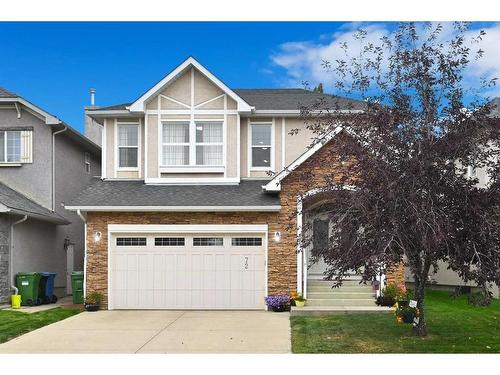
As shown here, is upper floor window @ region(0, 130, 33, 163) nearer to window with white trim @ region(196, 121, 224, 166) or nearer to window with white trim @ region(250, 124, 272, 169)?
window with white trim @ region(196, 121, 224, 166)

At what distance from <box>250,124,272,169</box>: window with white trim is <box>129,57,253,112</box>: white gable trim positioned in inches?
39.2

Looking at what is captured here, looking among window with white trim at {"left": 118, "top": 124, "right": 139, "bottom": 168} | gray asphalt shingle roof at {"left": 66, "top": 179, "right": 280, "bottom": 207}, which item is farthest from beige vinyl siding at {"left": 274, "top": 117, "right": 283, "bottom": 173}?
window with white trim at {"left": 118, "top": 124, "right": 139, "bottom": 168}

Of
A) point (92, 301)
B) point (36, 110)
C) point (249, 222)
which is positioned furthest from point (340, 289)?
point (36, 110)

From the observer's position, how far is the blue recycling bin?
17.5 metres

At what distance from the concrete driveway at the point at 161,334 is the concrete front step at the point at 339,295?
137cm

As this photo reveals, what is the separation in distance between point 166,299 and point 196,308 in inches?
34.8

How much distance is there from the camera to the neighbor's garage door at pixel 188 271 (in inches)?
634

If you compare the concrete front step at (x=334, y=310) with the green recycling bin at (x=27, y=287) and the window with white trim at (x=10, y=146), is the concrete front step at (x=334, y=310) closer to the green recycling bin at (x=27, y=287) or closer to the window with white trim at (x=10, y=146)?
the green recycling bin at (x=27, y=287)

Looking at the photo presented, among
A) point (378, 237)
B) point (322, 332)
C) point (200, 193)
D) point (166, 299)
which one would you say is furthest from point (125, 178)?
point (378, 237)

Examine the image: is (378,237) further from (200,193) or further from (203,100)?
(203,100)

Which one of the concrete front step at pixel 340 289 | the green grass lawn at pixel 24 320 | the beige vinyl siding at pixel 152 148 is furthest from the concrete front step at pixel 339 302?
the green grass lawn at pixel 24 320

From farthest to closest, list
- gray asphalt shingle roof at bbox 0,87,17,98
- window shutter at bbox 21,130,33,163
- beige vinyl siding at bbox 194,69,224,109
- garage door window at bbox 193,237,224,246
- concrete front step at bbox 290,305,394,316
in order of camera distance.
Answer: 1. window shutter at bbox 21,130,33,163
2. gray asphalt shingle roof at bbox 0,87,17,98
3. beige vinyl siding at bbox 194,69,224,109
4. garage door window at bbox 193,237,224,246
5. concrete front step at bbox 290,305,394,316

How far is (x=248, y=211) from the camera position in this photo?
15930 mm

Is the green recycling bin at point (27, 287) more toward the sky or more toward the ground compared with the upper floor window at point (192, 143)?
more toward the ground
